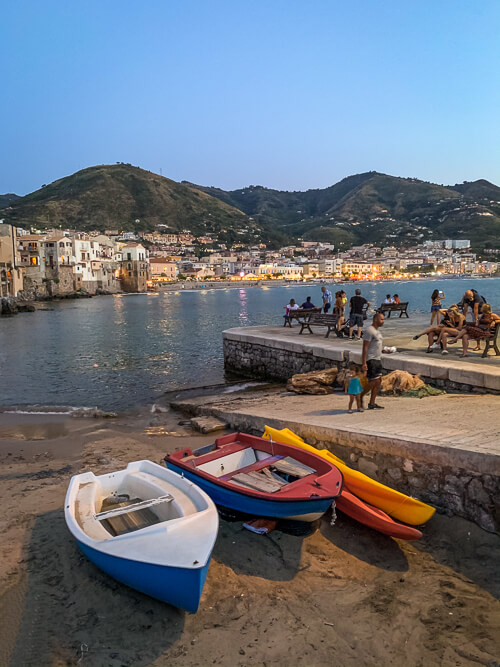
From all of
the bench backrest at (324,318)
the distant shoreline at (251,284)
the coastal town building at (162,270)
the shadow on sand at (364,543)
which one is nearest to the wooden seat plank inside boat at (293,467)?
the shadow on sand at (364,543)

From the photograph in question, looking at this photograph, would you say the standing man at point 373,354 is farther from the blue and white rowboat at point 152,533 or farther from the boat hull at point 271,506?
the blue and white rowboat at point 152,533

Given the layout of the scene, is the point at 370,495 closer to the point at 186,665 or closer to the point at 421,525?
the point at 421,525

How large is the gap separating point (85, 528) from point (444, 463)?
407 cm

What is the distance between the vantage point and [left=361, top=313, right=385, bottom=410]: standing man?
755cm

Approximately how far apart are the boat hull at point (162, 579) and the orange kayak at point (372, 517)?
85.2 inches

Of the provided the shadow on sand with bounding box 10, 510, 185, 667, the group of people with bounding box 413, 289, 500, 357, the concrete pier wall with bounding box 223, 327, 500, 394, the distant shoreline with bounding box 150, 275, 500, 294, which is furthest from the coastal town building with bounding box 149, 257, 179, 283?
the shadow on sand with bounding box 10, 510, 185, 667

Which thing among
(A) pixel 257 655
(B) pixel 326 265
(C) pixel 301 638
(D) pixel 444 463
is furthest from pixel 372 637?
(B) pixel 326 265

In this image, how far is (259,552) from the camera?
195 inches

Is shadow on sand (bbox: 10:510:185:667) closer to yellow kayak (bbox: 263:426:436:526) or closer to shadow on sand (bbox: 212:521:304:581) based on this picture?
shadow on sand (bbox: 212:521:304:581)

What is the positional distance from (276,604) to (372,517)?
1569 millimetres

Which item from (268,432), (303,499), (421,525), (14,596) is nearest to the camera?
(14,596)

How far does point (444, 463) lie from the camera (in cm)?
528

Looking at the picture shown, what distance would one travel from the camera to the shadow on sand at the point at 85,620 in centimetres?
358

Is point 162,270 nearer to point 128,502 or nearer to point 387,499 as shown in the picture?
point 128,502
